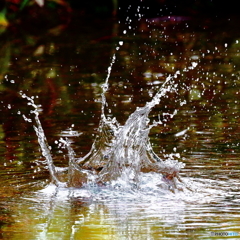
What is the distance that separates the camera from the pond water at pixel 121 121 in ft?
14.3

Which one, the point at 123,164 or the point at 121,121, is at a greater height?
the point at 121,121

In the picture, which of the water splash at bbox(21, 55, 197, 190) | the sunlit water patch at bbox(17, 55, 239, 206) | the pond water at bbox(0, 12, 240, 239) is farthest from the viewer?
the water splash at bbox(21, 55, 197, 190)

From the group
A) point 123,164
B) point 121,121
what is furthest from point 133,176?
point 121,121

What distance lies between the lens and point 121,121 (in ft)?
23.4

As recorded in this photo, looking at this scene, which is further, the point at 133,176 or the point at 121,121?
the point at 121,121

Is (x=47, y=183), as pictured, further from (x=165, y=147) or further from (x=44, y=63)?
(x=44, y=63)

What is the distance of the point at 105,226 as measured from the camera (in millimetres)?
4262

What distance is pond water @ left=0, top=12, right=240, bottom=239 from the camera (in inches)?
171

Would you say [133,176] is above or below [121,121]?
below

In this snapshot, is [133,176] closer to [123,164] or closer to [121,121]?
[123,164]

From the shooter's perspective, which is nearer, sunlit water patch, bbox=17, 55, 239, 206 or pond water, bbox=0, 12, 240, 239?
pond water, bbox=0, 12, 240, 239

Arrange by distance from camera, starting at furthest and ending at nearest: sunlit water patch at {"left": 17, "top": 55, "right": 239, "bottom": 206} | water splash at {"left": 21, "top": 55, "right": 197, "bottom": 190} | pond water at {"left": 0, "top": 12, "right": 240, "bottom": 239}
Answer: water splash at {"left": 21, "top": 55, "right": 197, "bottom": 190} < sunlit water patch at {"left": 17, "top": 55, "right": 239, "bottom": 206} < pond water at {"left": 0, "top": 12, "right": 240, "bottom": 239}

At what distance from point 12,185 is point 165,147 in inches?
50.9

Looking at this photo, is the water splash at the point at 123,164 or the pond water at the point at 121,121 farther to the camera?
the water splash at the point at 123,164
